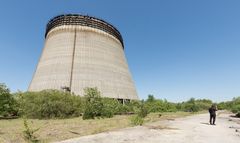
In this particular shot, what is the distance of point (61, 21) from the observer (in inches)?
1740

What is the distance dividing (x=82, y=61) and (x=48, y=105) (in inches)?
573

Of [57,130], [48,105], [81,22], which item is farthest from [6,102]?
[81,22]

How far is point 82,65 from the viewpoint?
36.8 metres

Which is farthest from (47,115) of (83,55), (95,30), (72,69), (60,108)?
(95,30)

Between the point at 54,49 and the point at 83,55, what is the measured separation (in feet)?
16.9

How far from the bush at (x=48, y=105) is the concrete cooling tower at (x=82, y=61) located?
8.55 meters

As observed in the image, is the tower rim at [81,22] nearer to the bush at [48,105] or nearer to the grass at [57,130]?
the bush at [48,105]

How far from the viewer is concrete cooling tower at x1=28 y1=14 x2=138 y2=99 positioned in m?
35.7

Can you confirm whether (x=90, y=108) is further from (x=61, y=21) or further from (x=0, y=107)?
(x=61, y=21)

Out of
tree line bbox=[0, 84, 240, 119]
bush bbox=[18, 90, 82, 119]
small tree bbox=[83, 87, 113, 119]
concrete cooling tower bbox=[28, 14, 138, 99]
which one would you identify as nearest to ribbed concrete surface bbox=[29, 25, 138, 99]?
concrete cooling tower bbox=[28, 14, 138, 99]

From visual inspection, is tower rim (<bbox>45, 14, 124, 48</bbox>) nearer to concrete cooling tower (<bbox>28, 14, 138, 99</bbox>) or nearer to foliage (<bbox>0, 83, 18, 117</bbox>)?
concrete cooling tower (<bbox>28, 14, 138, 99</bbox>)

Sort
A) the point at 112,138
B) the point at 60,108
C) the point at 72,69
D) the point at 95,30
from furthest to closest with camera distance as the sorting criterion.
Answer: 1. the point at 95,30
2. the point at 72,69
3. the point at 60,108
4. the point at 112,138

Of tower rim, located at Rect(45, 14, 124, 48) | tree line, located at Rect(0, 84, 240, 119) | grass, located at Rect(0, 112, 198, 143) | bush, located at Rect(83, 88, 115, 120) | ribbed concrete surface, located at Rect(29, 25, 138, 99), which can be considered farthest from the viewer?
tower rim, located at Rect(45, 14, 124, 48)

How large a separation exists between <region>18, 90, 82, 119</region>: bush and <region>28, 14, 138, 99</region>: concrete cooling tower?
337 inches
